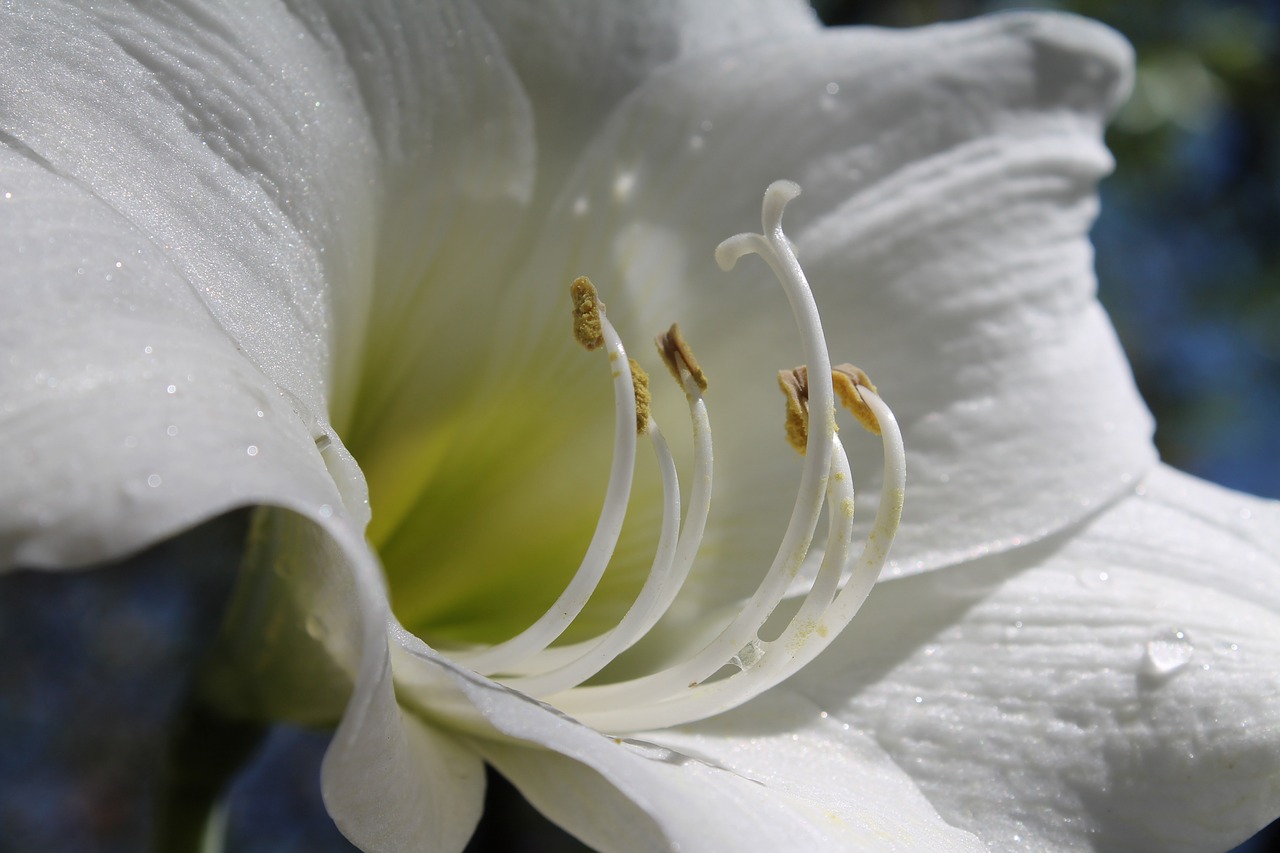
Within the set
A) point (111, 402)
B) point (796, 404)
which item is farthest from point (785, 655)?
point (111, 402)

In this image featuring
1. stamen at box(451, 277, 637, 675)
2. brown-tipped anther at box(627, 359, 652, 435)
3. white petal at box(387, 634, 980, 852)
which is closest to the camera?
white petal at box(387, 634, 980, 852)

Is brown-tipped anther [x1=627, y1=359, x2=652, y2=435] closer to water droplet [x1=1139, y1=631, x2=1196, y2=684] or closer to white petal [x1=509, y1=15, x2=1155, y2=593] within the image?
white petal [x1=509, y1=15, x2=1155, y2=593]

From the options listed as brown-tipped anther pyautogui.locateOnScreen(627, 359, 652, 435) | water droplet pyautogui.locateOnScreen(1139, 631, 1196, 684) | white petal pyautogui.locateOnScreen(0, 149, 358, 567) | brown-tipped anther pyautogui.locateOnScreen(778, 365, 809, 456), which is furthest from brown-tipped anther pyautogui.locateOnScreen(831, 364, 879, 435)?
white petal pyautogui.locateOnScreen(0, 149, 358, 567)

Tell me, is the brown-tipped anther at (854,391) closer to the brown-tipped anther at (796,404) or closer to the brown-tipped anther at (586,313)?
the brown-tipped anther at (796,404)

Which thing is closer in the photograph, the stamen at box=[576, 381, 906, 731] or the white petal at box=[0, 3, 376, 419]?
the white petal at box=[0, 3, 376, 419]

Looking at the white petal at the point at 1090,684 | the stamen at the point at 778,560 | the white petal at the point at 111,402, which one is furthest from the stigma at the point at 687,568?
the white petal at the point at 111,402

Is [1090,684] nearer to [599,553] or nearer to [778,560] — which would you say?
[778,560]
